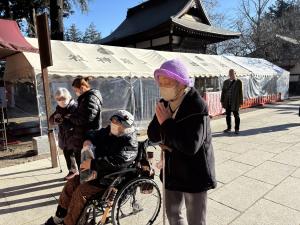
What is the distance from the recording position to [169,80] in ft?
5.85

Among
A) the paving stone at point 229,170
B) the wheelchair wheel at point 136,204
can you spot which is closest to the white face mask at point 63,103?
A: the wheelchair wheel at point 136,204

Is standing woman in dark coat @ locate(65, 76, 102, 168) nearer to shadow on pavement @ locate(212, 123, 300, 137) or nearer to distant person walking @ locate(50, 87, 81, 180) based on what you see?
distant person walking @ locate(50, 87, 81, 180)

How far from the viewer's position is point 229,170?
178 inches

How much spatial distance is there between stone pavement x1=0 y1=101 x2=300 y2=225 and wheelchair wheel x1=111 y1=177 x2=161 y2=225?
0.67 feet

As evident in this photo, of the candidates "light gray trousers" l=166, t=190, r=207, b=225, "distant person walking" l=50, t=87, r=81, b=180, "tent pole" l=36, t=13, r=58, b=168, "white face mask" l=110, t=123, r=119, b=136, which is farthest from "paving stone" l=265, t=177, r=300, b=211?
"tent pole" l=36, t=13, r=58, b=168

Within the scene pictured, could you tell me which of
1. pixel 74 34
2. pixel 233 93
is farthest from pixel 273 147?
pixel 74 34

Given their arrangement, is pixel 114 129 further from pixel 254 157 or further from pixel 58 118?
pixel 254 157

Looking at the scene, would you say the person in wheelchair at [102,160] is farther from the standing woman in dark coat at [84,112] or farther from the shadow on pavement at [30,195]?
the shadow on pavement at [30,195]

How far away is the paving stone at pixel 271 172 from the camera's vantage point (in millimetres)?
4043

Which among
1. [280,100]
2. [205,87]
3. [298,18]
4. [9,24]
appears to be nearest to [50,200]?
[9,24]

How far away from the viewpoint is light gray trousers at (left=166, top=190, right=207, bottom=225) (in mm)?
1909

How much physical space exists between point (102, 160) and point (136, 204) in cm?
82

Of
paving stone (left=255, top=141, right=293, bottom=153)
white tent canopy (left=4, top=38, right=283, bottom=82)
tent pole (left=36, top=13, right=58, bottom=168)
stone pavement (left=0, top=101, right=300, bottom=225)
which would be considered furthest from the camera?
white tent canopy (left=4, top=38, right=283, bottom=82)

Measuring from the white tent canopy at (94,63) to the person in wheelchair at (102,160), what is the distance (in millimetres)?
3904
